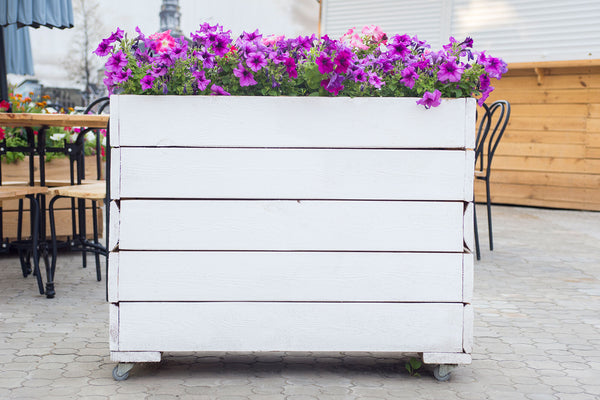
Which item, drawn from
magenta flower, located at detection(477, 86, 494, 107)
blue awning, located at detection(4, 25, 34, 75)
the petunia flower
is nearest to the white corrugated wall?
blue awning, located at detection(4, 25, 34, 75)

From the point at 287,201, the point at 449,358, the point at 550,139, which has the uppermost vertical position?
the point at 550,139

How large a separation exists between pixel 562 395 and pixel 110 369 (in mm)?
1706

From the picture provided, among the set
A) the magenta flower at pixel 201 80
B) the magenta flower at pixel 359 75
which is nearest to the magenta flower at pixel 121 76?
the magenta flower at pixel 201 80

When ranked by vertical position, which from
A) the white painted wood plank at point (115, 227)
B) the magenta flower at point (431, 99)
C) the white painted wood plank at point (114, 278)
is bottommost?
the white painted wood plank at point (114, 278)

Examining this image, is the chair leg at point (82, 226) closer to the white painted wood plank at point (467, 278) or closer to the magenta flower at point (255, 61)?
the magenta flower at point (255, 61)

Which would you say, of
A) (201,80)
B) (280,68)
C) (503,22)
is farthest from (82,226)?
(503,22)

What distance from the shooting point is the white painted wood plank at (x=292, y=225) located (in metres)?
2.41

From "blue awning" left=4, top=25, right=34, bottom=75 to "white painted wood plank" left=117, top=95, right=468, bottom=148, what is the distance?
22.3ft

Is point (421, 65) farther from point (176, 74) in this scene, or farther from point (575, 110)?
point (575, 110)

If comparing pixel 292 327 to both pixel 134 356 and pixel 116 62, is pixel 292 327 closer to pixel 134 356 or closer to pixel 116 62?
pixel 134 356

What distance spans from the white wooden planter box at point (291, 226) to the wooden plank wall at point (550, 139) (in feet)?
27.9

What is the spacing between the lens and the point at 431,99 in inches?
92.8

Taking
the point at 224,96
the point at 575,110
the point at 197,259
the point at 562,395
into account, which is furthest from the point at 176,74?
the point at 575,110

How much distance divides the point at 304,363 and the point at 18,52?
7.18 m
